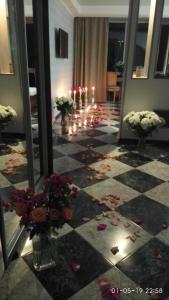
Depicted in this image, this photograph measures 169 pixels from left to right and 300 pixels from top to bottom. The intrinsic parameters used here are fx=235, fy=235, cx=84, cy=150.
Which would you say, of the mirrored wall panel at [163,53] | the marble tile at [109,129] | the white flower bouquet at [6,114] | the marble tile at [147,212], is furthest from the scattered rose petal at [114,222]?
the marble tile at [109,129]

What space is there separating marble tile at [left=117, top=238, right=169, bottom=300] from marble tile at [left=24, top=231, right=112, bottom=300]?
0.14 meters

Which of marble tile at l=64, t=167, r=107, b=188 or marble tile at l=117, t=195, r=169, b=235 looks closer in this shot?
marble tile at l=117, t=195, r=169, b=235

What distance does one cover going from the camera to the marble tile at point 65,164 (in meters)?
2.77

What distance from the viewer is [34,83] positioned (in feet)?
6.63

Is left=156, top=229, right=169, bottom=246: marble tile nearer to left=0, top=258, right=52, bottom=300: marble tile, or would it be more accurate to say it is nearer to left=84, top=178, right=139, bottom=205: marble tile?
left=84, top=178, right=139, bottom=205: marble tile

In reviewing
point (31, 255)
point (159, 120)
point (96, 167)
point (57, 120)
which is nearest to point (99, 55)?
point (57, 120)

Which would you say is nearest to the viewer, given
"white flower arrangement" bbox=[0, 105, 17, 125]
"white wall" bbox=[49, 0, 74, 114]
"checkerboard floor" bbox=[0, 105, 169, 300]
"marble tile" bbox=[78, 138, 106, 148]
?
"checkerboard floor" bbox=[0, 105, 169, 300]

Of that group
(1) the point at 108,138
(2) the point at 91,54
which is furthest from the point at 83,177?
(2) the point at 91,54

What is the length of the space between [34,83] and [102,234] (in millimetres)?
1354

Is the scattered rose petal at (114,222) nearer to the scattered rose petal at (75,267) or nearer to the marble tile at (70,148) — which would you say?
the scattered rose petal at (75,267)

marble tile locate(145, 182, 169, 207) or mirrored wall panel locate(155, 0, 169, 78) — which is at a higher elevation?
mirrored wall panel locate(155, 0, 169, 78)

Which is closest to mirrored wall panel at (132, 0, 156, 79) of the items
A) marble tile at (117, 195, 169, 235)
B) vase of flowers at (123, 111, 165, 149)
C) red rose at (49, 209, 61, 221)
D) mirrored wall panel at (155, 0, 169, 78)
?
mirrored wall panel at (155, 0, 169, 78)

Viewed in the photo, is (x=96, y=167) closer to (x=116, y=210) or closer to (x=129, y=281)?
(x=116, y=210)

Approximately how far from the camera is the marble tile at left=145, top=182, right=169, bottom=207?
221 centimetres
